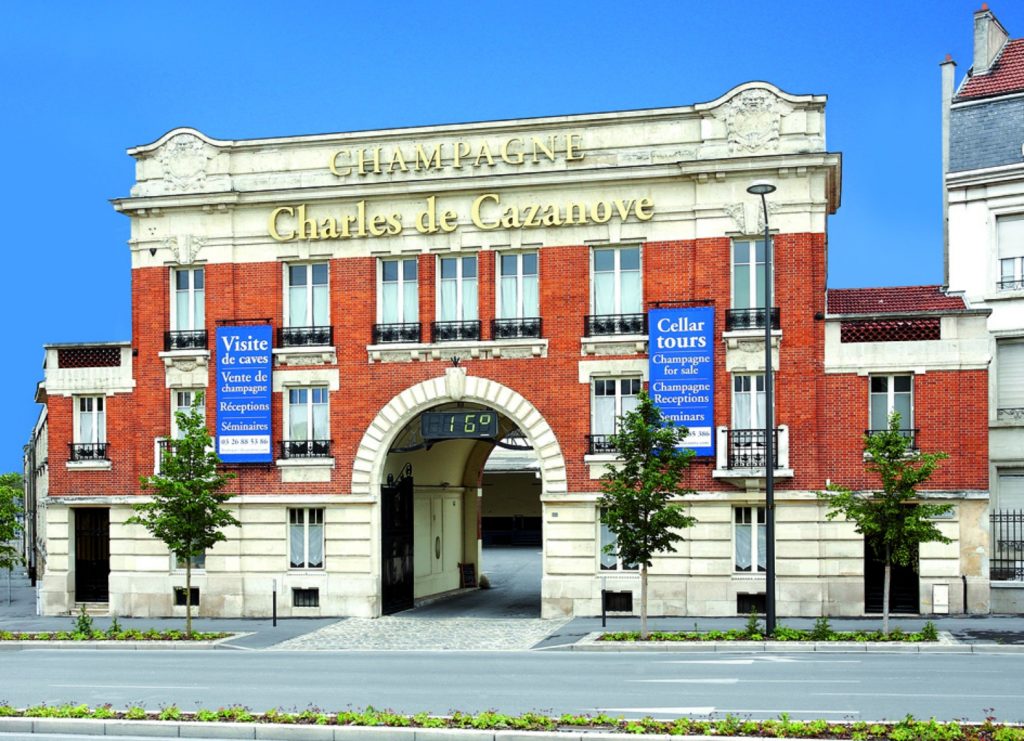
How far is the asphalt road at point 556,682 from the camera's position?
18.1 meters

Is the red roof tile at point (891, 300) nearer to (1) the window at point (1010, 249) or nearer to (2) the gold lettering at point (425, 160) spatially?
(1) the window at point (1010, 249)

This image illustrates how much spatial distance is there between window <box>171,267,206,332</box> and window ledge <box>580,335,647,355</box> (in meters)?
10.9

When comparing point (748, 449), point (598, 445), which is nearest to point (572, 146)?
point (598, 445)

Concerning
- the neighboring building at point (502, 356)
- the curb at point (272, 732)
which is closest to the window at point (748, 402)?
the neighboring building at point (502, 356)

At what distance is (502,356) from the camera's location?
109 ft

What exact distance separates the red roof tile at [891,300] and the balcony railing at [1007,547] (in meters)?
5.51

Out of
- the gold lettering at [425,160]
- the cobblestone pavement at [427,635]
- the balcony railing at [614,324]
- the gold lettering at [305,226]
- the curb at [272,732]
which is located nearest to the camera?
the curb at [272,732]

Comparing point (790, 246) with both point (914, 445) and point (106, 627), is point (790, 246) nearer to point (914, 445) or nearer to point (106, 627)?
point (914, 445)

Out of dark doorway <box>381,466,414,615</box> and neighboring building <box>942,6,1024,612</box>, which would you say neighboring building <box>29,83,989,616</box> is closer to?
dark doorway <box>381,466,414,615</box>

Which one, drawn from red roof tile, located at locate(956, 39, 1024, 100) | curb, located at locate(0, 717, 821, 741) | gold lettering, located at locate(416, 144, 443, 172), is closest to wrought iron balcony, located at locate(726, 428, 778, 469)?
gold lettering, located at locate(416, 144, 443, 172)

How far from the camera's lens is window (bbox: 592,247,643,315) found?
32.8 metres

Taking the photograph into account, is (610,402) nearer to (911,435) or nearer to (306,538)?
(911,435)

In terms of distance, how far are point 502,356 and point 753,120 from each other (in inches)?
345

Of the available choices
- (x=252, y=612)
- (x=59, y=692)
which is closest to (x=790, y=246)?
(x=252, y=612)
